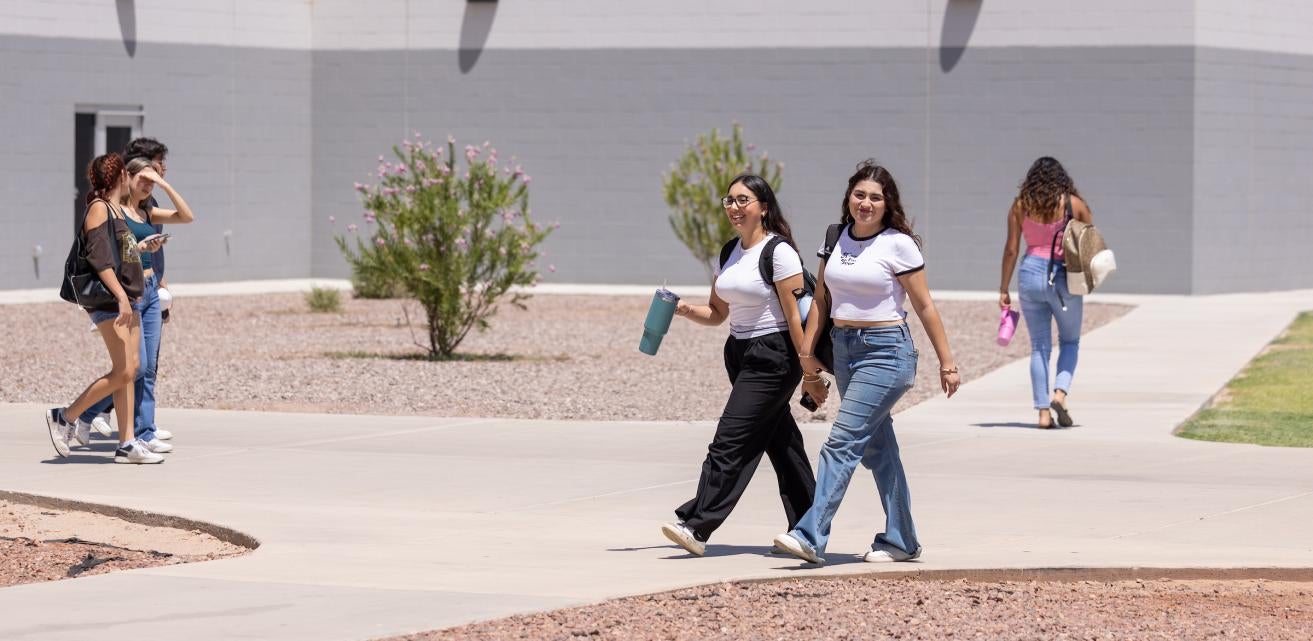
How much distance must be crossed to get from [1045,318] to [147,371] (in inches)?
239

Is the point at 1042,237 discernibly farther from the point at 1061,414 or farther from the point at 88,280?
the point at 88,280

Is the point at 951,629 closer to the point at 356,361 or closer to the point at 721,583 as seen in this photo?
the point at 721,583

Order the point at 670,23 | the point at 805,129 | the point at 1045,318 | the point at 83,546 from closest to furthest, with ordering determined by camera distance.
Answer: the point at 83,546 < the point at 1045,318 < the point at 805,129 < the point at 670,23

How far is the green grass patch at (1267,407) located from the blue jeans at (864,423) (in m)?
5.26

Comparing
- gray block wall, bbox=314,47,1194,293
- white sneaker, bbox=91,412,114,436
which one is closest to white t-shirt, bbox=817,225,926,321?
white sneaker, bbox=91,412,114,436

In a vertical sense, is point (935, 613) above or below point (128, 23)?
below

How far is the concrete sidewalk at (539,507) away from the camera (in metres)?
7.58

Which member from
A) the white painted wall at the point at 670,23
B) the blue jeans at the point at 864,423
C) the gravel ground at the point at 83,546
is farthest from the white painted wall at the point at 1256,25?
the gravel ground at the point at 83,546

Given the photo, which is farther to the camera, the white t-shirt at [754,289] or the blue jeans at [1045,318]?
the blue jeans at [1045,318]

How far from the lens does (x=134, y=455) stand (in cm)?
1171

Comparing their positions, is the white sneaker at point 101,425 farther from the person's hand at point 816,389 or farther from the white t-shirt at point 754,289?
the person's hand at point 816,389

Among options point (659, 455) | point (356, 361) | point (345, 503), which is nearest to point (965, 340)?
point (356, 361)

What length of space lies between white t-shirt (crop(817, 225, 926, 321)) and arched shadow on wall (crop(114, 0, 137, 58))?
2274 centimetres

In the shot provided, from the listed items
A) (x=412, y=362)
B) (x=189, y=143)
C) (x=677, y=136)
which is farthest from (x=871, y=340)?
(x=189, y=143)
